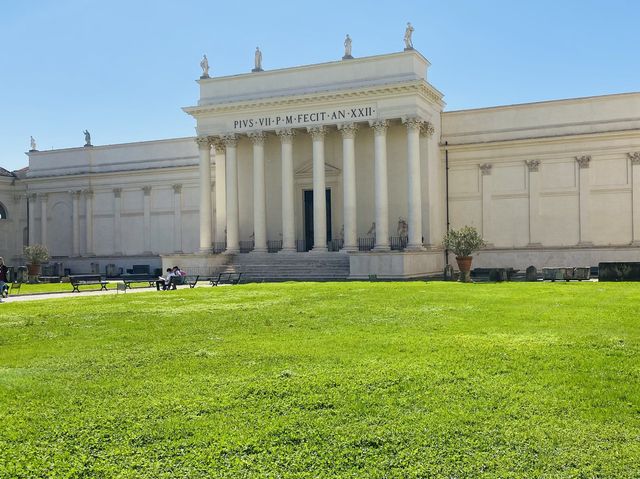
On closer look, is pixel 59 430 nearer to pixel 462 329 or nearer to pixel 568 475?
pixel 568 475

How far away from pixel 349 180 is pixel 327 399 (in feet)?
117

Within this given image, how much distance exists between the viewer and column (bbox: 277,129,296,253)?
4603cm

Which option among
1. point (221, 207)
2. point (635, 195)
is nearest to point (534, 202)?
point (635, 195)

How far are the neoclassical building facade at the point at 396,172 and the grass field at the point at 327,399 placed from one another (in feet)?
85.4

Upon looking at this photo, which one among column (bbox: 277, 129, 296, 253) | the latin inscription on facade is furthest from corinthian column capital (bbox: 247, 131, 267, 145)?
column (bbox: 277, 129, 296, 253)

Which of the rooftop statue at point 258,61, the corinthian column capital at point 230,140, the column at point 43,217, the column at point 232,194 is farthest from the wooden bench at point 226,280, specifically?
the column at point 43,217

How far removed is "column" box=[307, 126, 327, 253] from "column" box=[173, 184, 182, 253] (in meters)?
16.8

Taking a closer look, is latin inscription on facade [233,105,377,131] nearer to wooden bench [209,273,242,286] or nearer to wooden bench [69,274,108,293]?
wooden bench [209,273,242,286]

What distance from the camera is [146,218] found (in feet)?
195

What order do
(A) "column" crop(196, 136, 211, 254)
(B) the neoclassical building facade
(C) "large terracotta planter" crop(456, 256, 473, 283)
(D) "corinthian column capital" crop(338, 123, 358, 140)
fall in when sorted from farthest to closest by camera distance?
(A) "column" crop(196, 136, 211, 254), (D) "corinthian column capital" crop(338, 123, 358, 140), (B) the neoclassical building facade, (C) "large terracotta planter" crop(456, 256, 473, 283)

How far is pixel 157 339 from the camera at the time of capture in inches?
592

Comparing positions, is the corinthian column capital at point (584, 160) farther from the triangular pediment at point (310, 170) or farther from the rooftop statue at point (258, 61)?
the rooftop statue at point (258, 61)

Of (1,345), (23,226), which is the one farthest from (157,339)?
(23,226)

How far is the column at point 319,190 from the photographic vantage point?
4509 cm
